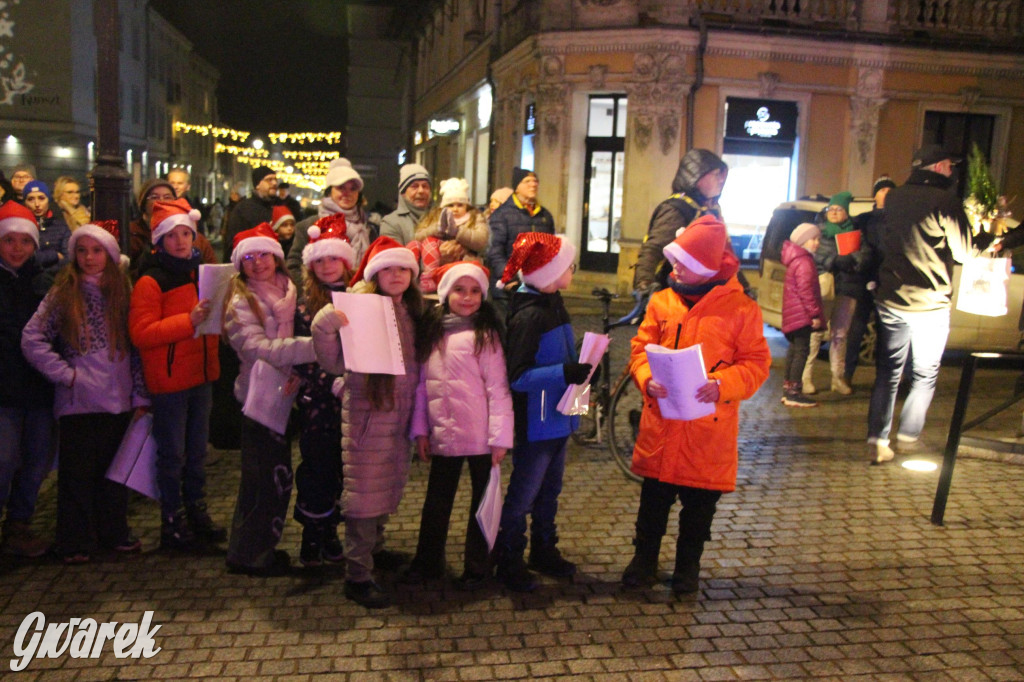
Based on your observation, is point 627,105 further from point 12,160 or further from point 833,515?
point 12,160

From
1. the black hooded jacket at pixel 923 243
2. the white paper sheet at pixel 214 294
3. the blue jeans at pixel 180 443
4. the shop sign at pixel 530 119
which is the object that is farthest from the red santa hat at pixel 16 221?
the shop sign at pixel 530 119

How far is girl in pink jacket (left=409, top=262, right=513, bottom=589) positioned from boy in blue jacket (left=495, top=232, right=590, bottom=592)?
133 mm

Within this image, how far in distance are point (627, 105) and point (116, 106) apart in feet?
44.4

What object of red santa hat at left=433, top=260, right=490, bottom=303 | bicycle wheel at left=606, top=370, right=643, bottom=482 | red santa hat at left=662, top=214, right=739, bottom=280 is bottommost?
bicycle wheel at left=606, top=370, right=643, bottom=482

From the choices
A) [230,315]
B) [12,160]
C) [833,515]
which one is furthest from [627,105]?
[12,160]

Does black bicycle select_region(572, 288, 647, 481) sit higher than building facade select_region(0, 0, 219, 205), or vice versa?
building facade select_region(0, 0, 219, 205)

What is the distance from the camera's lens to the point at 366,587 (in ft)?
14.3

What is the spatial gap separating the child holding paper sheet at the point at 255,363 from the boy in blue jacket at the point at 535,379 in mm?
1058

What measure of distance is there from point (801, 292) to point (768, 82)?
11.6 metres

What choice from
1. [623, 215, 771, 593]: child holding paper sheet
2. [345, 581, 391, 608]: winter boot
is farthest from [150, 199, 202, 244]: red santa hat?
[623, 215, 771, 593]: child holding paper sheet

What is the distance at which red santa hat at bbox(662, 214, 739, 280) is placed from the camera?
14.2ft

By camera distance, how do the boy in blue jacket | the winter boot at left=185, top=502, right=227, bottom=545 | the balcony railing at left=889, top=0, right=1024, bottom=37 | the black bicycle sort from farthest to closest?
1. the balcony railing at left=889, top=0, right=1024, bottom=37
2. the black bicycle
3. the winter boot at left=185, top=502, right=227, bottom=545
4. the boy in blue jacket

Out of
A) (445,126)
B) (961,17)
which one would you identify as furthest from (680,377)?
(445,126)

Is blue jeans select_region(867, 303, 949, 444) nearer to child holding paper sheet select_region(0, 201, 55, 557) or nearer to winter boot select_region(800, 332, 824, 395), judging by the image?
winter boot select_region(800, 332, 824, 395)
